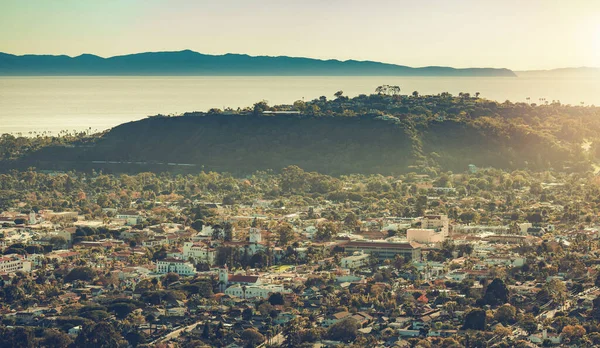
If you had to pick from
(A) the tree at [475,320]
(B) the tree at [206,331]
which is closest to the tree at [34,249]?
(B) the tree at [206,331]

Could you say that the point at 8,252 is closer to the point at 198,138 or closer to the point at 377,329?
the point at 377,329

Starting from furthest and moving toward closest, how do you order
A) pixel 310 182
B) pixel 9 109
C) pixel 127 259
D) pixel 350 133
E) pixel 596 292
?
pixel 9 109, pixel 350 133, pixel 310 182, pixel 127 259, pixel 596 292

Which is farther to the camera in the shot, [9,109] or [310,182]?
[9,109]

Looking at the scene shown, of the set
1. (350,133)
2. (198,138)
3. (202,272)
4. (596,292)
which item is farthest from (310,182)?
(596,292)

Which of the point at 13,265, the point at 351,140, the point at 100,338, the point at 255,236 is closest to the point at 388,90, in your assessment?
the point at 351,140

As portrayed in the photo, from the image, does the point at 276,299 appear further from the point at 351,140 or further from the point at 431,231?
the point at 351,140

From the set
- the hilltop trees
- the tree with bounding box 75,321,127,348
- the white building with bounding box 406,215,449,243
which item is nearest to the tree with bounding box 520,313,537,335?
the tree with bounding box 75,321,127,348

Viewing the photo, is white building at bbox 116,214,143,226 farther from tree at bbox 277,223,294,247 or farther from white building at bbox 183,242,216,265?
white building at bbox 183,242,216,265
